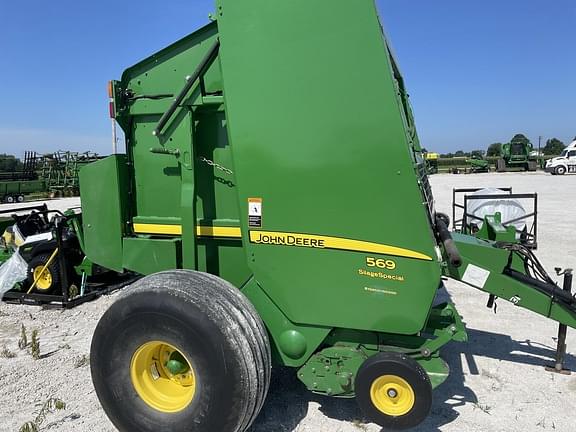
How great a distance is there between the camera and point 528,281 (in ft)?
Answer: 10.2

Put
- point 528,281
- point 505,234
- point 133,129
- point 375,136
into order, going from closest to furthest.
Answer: point 375,136, point 528,281, point 133,129, point 505,234

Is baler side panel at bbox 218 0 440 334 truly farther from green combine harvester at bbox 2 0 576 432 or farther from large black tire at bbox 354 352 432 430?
large black tire at bbox 354 352 432 430

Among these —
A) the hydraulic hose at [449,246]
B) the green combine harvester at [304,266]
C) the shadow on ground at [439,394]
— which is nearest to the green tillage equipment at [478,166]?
the shadow on ground at [439,394]

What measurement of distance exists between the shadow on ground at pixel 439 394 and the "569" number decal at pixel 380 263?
3.87ft

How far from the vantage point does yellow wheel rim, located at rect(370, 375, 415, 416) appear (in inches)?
99.7

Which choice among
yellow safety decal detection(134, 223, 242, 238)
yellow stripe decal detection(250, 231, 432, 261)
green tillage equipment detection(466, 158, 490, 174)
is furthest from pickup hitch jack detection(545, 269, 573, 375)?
green tillage equipment detection(466, 158, 490, 174)

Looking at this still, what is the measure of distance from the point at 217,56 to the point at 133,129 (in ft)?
3.18

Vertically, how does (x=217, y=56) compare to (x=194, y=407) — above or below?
above

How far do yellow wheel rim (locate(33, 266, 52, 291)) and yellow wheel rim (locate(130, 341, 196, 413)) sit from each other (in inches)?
152

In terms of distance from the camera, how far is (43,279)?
5.96 metres

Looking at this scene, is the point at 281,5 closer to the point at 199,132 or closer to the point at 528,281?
the point at 199,132

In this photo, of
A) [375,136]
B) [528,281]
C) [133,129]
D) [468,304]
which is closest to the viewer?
[375,136]

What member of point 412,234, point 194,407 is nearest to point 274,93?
point 412,234

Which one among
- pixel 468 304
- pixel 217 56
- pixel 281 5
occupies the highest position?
pixel 281 5
